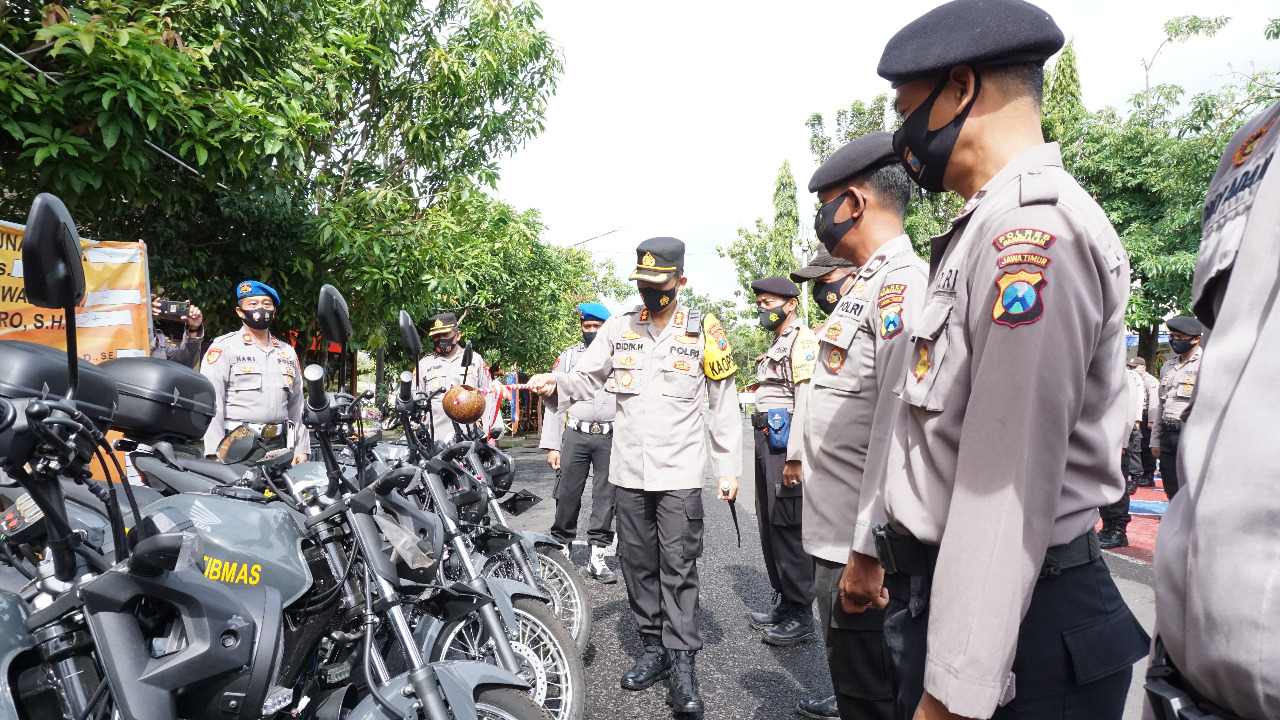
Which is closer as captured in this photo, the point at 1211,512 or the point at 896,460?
the point at 1211,512

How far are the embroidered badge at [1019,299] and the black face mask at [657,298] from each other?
259 centimetres

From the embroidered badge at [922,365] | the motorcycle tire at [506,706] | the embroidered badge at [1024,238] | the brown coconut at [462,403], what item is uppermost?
the embroidered badge at [1024,238]

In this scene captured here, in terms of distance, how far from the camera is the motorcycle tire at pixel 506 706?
209 cm

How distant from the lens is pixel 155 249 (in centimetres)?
746

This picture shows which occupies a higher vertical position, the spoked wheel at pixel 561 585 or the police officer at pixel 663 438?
the police officer at pixel 663 438

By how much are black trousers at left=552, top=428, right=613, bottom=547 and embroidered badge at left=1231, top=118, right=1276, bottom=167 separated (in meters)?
4.71

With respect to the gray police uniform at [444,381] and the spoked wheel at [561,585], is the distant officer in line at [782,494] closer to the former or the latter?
the spoked wheel at [561,585]

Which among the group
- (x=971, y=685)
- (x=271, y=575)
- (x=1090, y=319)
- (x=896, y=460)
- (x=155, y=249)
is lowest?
(x=271, y=575)

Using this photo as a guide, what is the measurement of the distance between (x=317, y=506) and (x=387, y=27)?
30.5 feet

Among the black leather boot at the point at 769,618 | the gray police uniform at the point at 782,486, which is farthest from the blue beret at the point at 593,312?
the black leather boot at the point at 769,618

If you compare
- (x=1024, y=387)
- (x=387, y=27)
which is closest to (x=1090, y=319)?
(x=1024, y=387)

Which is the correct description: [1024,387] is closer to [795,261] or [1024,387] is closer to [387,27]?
[387,27]

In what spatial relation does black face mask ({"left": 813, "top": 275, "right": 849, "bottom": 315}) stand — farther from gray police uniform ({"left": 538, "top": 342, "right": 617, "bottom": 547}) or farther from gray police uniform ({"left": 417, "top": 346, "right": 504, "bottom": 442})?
gray police uniform ({"left": 417, "top": 346, "right": 504, "bottom": 442})

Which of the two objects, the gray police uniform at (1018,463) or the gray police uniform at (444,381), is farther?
the gray police uniform at (444,381)
